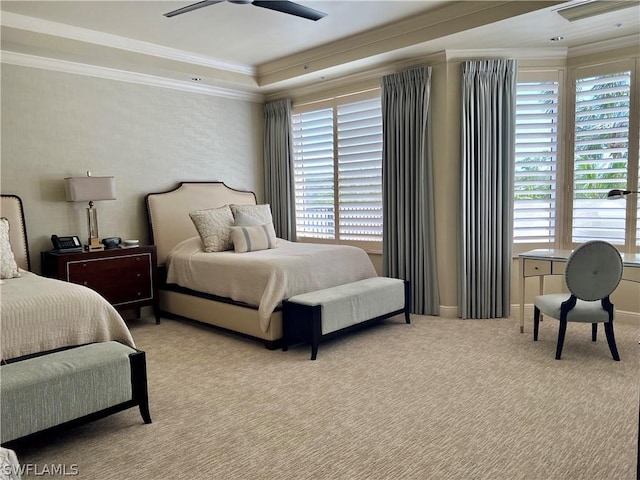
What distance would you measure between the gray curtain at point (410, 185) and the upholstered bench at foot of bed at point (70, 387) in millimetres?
3043

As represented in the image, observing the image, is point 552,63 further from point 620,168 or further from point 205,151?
point 205,151

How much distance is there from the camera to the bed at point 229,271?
13.0 ft

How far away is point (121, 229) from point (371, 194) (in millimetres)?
2730

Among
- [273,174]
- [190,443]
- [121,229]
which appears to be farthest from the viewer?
[273,174]

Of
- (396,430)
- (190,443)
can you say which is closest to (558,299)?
(396,430)

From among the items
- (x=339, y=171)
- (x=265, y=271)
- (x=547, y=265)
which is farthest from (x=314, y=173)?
(x=547, y=265)

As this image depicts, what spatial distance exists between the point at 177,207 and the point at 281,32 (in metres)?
2.19

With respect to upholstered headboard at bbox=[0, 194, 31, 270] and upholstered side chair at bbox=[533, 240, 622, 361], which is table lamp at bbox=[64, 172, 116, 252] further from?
upholstered side chair at bbox=[533, 240, 622, 361]

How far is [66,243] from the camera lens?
447 centimetres

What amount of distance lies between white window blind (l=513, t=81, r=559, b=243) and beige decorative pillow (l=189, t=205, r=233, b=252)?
2.90m

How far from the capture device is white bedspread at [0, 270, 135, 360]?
8.68 feet

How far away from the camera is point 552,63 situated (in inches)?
179

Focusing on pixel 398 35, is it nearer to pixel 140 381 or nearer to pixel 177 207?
pixel 177 207

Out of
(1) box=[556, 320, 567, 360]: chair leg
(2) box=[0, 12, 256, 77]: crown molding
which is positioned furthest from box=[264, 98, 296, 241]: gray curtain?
(1) box=[556, 320, 567, 360]: chair leg
